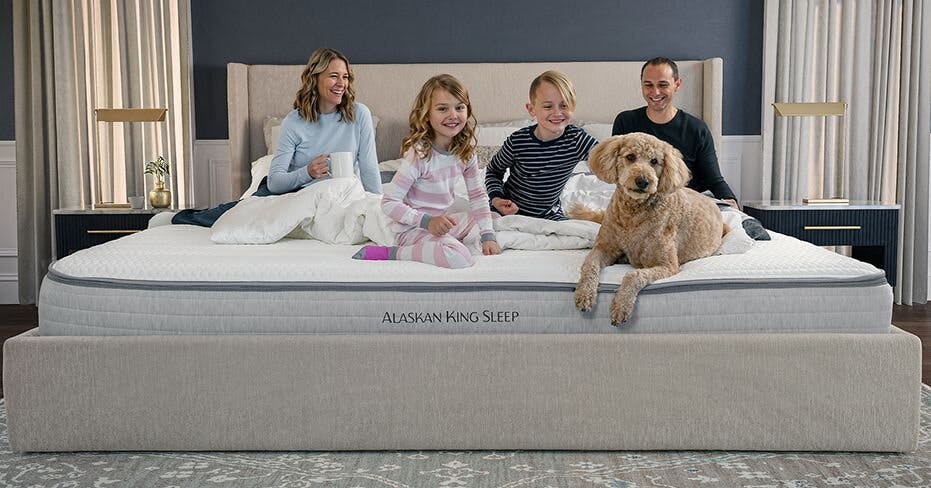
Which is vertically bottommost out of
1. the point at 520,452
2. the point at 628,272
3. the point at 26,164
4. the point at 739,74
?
the point at 520,452

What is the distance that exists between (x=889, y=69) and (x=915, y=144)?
400mm

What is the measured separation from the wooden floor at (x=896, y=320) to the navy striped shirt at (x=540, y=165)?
5.80ft

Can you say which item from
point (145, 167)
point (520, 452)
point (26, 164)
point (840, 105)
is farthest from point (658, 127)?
point (26, 164)

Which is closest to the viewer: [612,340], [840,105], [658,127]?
[612,340]

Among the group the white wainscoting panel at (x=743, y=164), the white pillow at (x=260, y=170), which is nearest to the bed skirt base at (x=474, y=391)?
the white pillow at (x=260, y=170)

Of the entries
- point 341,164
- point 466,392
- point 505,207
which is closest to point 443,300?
point 466,392

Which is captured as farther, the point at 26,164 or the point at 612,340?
the point at 26,164

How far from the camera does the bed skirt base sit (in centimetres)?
219

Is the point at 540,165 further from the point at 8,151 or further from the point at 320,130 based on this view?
the point at 8,151

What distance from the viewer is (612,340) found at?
2199mm

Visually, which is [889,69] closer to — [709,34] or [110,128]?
[709,34]

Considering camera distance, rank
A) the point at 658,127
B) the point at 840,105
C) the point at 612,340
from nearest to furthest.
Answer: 1. the point at 612,340
2. the point at 658,127
3. the point at 840,105

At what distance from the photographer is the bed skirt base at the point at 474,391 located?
2.19m

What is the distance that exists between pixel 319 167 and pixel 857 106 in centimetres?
290
